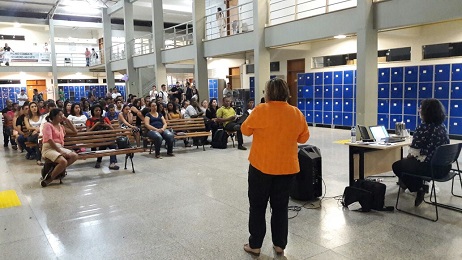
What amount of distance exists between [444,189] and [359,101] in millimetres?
3810

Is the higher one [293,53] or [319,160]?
[293,53]

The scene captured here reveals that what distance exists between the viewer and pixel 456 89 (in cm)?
970

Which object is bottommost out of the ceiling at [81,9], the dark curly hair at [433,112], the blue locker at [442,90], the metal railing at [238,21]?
the dark curly hair at [433,112]

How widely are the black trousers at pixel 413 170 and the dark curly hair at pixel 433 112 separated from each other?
507 millimetres

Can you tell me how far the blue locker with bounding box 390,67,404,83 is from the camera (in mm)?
10870

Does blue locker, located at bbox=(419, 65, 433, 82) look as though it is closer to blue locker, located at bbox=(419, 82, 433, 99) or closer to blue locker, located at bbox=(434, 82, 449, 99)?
blue locker, located at bbox=(419, 82, 433, 99)

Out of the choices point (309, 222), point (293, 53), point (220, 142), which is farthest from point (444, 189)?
point (293, 53)

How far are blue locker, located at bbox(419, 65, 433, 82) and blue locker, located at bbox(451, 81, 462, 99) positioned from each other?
A: 0.62 meters

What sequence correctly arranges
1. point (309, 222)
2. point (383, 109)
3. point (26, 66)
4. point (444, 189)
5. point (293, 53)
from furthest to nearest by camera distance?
point (26, 66)
point (293, 53)
point (383, 109)
point (444, 189)
point (309, 222)

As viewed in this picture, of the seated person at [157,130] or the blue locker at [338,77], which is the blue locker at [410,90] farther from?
the seated person at [157,130]

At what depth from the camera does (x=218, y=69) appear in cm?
1936

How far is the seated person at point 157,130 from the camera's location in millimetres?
8070

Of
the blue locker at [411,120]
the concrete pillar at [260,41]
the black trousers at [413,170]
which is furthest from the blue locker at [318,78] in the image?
the black trousers at [413,170]

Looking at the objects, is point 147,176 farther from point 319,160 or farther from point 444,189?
point 444,189
